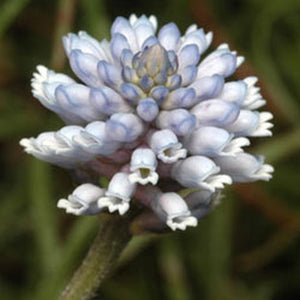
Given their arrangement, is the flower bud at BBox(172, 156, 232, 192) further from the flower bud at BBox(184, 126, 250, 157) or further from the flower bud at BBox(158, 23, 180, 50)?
the flower bud at BBox(158, 23, 180, 50)

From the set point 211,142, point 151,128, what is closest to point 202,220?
point 151,128

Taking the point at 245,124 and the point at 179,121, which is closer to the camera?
the point at 179,121

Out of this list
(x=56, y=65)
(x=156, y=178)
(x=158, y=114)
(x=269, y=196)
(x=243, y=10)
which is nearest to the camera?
(x=156, y=178)

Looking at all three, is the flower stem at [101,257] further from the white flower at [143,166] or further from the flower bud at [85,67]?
the flower bud at [85,67]

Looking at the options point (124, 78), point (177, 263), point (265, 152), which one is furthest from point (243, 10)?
point (124, 78)

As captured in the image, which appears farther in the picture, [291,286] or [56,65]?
[291,286]

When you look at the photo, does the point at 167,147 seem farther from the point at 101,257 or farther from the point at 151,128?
the point at 101,257

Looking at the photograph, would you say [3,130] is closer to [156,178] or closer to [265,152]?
[265,152]
